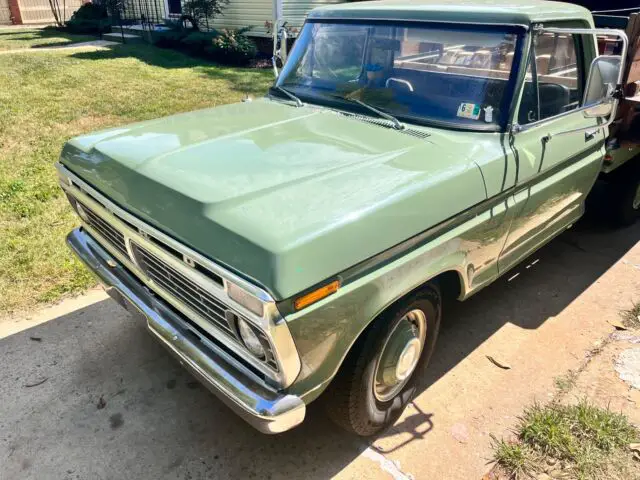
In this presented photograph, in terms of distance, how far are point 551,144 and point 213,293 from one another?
7.40ft

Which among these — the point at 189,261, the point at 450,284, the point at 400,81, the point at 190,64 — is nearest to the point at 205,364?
the point at 189,261

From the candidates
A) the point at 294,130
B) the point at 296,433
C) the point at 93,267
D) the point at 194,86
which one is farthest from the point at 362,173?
Result: the point at 194,86

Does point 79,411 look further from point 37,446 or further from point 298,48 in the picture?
point 298,48

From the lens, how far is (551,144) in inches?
120

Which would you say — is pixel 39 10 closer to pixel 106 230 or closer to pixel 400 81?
pixel 106 230

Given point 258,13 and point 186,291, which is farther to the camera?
point 258,13

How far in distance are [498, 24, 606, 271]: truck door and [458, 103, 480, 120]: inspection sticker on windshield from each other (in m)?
0.23

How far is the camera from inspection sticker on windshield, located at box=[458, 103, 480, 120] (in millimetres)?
2807

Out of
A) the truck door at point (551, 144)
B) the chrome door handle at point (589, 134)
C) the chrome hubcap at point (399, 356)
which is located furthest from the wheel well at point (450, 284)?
the chrome door handle at point (589, 134)

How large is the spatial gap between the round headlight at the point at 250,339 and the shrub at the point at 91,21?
1712 centimetres

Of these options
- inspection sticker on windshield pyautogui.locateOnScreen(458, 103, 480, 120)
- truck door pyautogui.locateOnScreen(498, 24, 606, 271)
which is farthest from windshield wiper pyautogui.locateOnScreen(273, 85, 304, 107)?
truck door pyautogui.locateOnScreen(498, 24, 606, 271)

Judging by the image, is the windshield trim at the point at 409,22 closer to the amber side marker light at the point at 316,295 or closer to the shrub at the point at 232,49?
the amber side marker light at the point at 316,295

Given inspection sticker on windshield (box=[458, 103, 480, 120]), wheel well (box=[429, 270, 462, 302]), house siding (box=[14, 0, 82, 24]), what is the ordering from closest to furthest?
1. wheel well (box=[429, 270, 462, 302])
2. inspection sticker on windshield (box=[458, 103, 480, 120])
3. house siding (box=[14, 0, 82, 24])

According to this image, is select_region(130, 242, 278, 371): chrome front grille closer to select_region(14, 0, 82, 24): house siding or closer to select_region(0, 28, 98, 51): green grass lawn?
select_region(0, 28, 98, 51): green grass lawn
